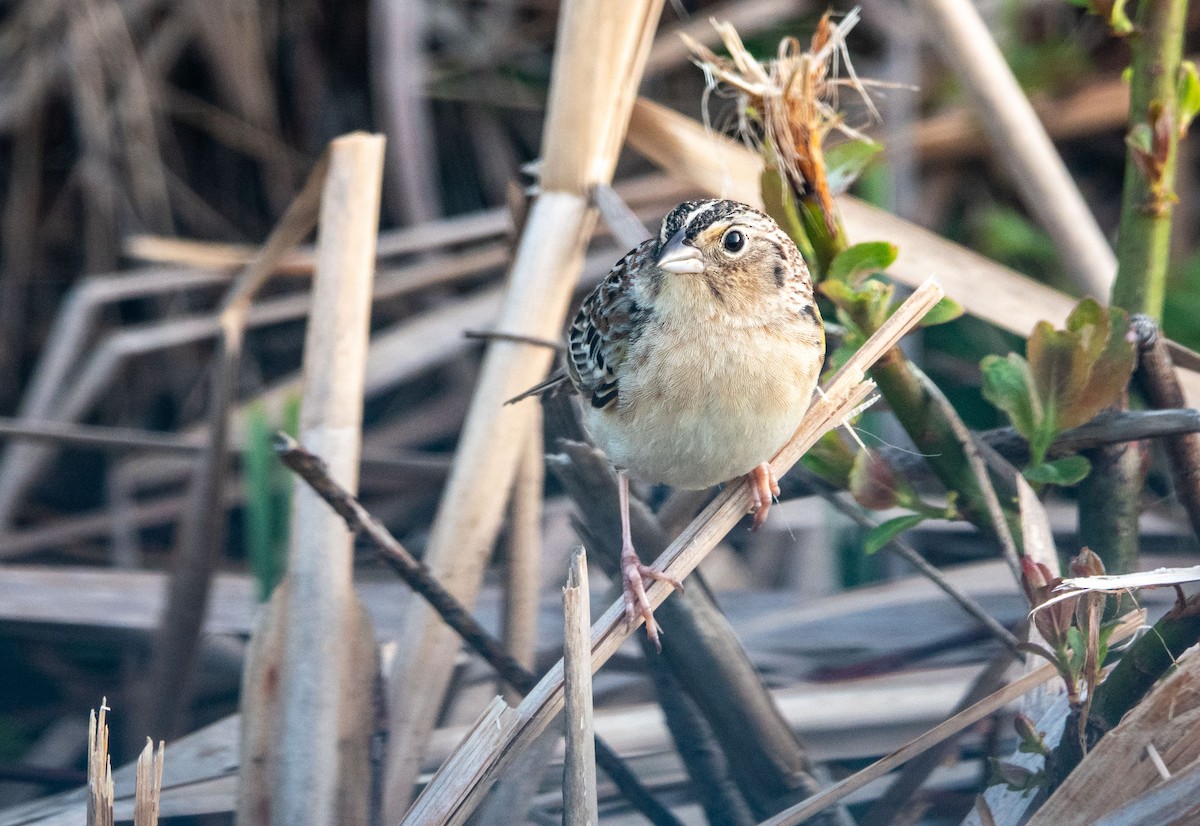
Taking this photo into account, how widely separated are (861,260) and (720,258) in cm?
25

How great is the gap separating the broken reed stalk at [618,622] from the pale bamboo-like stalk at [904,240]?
60cm

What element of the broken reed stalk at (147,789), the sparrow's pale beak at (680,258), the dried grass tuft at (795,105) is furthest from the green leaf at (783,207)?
the broken reed stalk at (147,789)

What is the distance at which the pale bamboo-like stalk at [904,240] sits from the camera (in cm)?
268

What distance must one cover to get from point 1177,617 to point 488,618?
5.94 feet

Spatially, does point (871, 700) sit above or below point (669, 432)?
below

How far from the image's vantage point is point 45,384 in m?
4.09

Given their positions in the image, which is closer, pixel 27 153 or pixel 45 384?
pixel 45 384

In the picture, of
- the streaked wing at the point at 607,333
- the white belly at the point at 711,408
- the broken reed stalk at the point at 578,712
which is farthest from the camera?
the streaked wing at the point at 607,333

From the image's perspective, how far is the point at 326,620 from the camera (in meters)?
2.39

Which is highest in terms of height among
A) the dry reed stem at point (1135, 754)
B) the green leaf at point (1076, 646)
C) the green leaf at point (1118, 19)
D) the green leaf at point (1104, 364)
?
the green leaf at point (1118, 19)

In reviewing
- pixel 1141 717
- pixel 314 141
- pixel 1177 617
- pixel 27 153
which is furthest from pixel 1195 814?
pixel 27 153

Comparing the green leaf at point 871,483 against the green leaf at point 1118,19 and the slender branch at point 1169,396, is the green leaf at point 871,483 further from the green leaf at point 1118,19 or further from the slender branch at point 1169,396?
the green leaf at point 1118,19

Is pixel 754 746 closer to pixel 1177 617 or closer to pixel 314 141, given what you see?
pixel 1177 617

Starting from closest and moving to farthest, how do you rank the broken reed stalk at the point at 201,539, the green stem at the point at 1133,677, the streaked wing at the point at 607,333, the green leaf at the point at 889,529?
1. the green stem at the point at 1133,677
2. the green leaf at the point at 889,529
3. the streaked wing at the point at 607,333
4. the broken reed stalk at the point at 201,539
